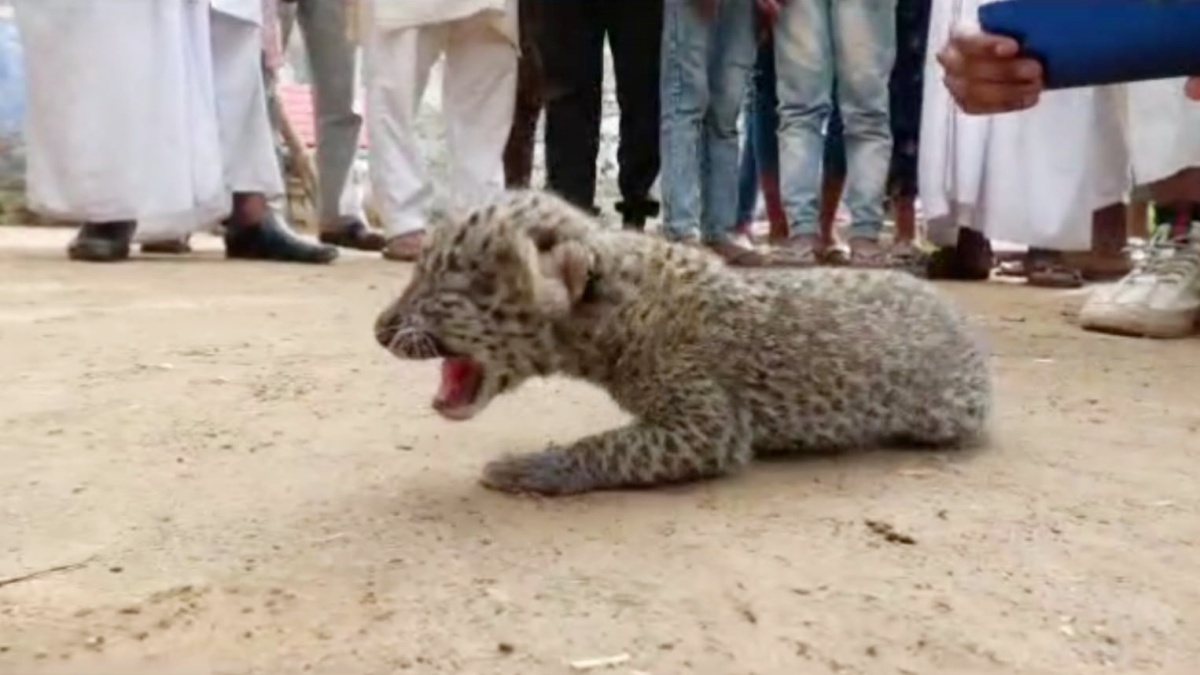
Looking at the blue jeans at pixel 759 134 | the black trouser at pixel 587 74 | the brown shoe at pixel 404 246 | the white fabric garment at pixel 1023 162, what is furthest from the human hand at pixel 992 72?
the brown shoe at pixel 404 246

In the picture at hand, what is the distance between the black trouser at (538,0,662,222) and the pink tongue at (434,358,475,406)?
10.9 ft

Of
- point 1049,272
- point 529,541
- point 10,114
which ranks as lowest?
point 529,541

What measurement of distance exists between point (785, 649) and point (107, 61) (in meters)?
4.58

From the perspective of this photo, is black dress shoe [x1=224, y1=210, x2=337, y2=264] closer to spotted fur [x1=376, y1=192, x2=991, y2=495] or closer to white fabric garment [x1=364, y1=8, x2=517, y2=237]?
white fabric garment [x1=364, y1=8, x2=517, y2=237]

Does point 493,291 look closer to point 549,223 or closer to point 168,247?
point 549,223

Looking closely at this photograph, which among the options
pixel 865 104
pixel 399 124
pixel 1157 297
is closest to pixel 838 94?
pixel 865 104

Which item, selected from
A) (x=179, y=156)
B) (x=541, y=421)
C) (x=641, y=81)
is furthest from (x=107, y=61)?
(x=541, y=421)

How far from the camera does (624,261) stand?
2.51m

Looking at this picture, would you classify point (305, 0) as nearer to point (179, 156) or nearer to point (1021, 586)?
point (179, 156)

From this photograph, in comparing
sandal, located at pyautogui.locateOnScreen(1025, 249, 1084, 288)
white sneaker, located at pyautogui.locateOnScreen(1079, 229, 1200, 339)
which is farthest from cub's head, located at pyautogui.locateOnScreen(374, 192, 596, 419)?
sandal, located at pyautogui.locateOnScreen(1025, 249, 1084, 288)

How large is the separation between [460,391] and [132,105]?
12.4 feet

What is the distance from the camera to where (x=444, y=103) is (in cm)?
616

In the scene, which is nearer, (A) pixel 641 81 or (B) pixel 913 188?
(A) pixel 641 81

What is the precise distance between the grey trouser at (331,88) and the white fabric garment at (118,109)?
62 cm
